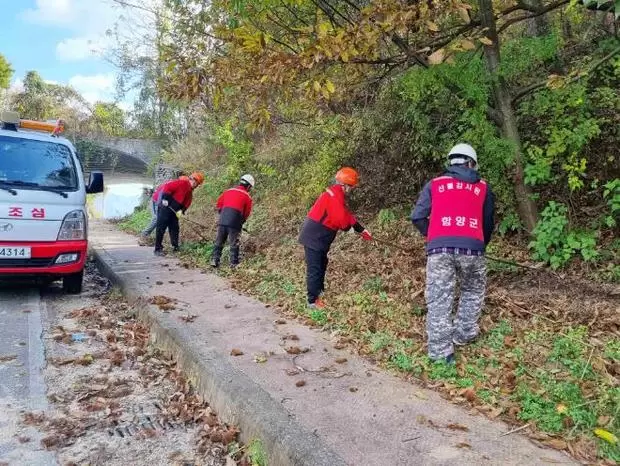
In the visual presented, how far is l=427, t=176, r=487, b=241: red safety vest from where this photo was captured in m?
4.32

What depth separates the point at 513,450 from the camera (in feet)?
10.0

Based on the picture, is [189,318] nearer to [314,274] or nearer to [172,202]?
[314,274]

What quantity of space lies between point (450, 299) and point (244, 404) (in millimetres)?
1919

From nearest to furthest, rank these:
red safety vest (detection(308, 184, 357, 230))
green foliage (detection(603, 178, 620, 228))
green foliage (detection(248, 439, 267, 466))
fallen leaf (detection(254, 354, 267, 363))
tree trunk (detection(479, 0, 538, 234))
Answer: green foliage (detection(248, 439, 267, 466)) < fallen leaf (detection(254, 354, 267, 363)) < green foliage (detection(603, 178, 620, 228)) < tree trunk (detection(479, 0, 538, 234)) < red safety vest (detection(308, 184, 357, 230))

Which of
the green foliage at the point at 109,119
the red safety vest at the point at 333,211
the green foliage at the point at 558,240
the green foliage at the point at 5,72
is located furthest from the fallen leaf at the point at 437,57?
the green foliage at the point at 5,72

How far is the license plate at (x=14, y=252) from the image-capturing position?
633 centimetres

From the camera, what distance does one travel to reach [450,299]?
14.4 feet

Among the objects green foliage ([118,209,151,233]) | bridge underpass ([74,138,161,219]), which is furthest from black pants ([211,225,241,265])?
bridge underpass ([74,138,161,219])

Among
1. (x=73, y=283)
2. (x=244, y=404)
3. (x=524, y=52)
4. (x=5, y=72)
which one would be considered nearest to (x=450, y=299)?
(x=244, y=404)

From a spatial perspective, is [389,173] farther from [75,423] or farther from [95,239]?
[95,239]

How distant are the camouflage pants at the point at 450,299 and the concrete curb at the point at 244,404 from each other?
1503 mm

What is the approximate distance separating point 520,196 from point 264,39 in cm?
338

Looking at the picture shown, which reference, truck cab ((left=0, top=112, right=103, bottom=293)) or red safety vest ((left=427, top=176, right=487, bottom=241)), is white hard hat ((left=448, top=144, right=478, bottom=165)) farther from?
truck cab ((left=0, top=112, right=103, bottom=293))

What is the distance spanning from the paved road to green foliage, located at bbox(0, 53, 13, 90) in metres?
47.5
